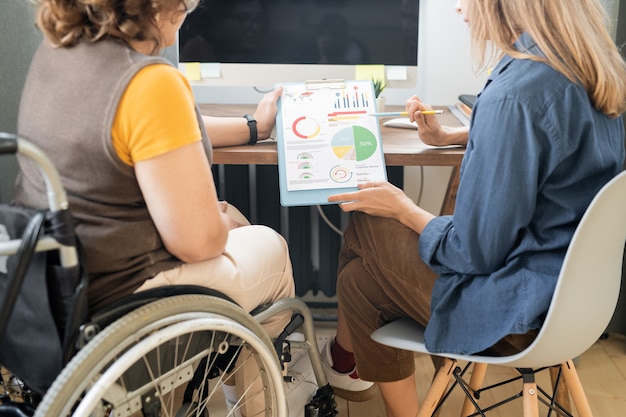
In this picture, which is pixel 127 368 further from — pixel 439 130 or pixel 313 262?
pixel 313 262

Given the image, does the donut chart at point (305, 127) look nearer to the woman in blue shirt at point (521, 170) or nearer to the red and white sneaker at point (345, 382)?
the woman in blue shirt at point (521, 170)

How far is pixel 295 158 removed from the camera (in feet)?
4.83

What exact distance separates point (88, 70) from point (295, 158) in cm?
54

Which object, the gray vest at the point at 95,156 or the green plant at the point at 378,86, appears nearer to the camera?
the gray vest at the point at 95,156

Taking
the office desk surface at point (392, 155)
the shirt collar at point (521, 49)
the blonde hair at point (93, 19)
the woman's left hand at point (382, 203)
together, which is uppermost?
the blonde hair at point (93, 19)

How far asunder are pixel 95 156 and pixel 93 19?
0.20 metres

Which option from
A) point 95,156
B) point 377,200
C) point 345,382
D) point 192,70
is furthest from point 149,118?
point 345,382

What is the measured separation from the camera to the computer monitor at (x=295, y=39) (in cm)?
182

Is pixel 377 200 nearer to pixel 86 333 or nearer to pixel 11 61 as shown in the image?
pixel 86 333

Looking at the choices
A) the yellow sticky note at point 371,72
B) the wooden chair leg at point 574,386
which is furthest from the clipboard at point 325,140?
the wooden chair leg at point 574,386

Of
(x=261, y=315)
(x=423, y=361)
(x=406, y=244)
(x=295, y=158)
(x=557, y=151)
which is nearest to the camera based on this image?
(x=557, y=151)

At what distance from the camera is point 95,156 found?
1000 millimetres

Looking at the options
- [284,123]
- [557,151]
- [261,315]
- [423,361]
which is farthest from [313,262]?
[557,151]

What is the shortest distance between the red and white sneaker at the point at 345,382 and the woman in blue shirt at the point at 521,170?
20.8 inches
